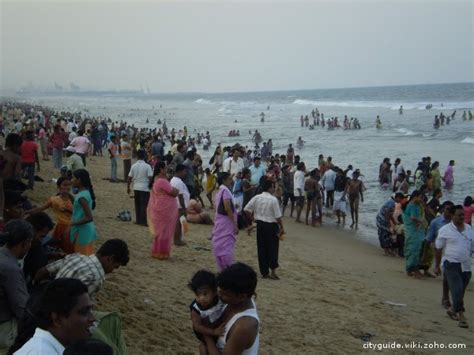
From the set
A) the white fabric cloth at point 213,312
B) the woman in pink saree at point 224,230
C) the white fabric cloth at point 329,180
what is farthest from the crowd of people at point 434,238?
the white fabric cloth at point 213,312

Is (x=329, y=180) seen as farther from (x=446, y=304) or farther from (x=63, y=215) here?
(x=63, y=215)

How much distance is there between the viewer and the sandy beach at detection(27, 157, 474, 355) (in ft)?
18.6

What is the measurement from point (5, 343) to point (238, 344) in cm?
174

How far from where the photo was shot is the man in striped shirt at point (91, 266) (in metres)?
3.39

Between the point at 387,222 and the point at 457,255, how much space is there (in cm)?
400

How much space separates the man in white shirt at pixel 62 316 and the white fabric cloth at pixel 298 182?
36.9 feet

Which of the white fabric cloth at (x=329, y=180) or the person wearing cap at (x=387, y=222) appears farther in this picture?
the white fabric cloth at (x=329, y=180)

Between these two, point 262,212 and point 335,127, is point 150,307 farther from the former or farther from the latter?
point 335,127

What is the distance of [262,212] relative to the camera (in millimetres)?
7688

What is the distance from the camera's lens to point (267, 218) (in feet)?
25.1

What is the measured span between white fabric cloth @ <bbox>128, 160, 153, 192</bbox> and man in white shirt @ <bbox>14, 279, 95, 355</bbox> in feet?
24.1

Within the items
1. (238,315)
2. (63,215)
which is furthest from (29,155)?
(238,315)

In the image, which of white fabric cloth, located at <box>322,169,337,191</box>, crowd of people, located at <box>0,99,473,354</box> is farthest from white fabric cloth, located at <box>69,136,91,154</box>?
white fabric cloth, located at <box>322,169,337,191</box>

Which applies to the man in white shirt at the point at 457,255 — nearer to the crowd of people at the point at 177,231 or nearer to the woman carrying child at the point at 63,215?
the crowd of people at the point at 177,231
